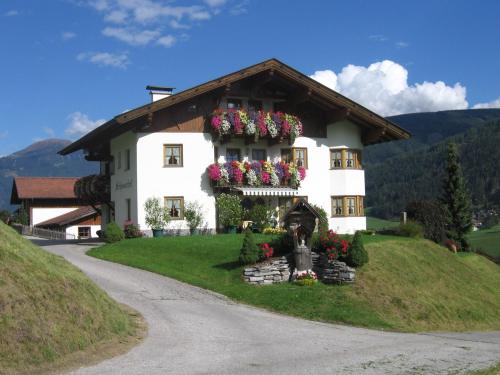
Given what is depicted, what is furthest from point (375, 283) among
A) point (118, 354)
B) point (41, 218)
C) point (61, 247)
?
point (41, 218)

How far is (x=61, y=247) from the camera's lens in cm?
3394

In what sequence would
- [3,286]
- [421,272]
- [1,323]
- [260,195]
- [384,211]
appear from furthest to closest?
[384,211] < [260,195] < [421,272] < [3,286] < [1,323]

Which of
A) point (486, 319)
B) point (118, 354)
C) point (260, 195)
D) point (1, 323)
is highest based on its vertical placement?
point (260, 195)

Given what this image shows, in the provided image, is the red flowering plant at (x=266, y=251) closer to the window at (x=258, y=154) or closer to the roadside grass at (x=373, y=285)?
the roadside grass at (x=373, y=285)

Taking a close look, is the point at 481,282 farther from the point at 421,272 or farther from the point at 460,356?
the point at 460,356

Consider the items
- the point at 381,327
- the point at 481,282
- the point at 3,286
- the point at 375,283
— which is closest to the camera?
the point at 3,286

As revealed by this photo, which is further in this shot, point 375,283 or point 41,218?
point 41,218

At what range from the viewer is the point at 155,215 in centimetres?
3491

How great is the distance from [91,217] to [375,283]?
47.3 metres

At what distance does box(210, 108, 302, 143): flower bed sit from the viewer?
35.7 m

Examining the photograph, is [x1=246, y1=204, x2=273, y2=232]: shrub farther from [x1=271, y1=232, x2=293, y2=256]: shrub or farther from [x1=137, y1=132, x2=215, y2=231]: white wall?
[x1=271, y1=232, x2=293, y2=256]: shrub

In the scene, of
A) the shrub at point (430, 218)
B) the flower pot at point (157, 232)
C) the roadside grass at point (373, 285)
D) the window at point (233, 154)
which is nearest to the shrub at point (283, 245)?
the roadside grass at point (373, 285)

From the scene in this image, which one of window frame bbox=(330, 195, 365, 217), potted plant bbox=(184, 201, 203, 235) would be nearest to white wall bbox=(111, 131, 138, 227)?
potted plant bbox=(184, 201, 203, 235)

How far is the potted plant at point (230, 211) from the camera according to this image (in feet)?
116
